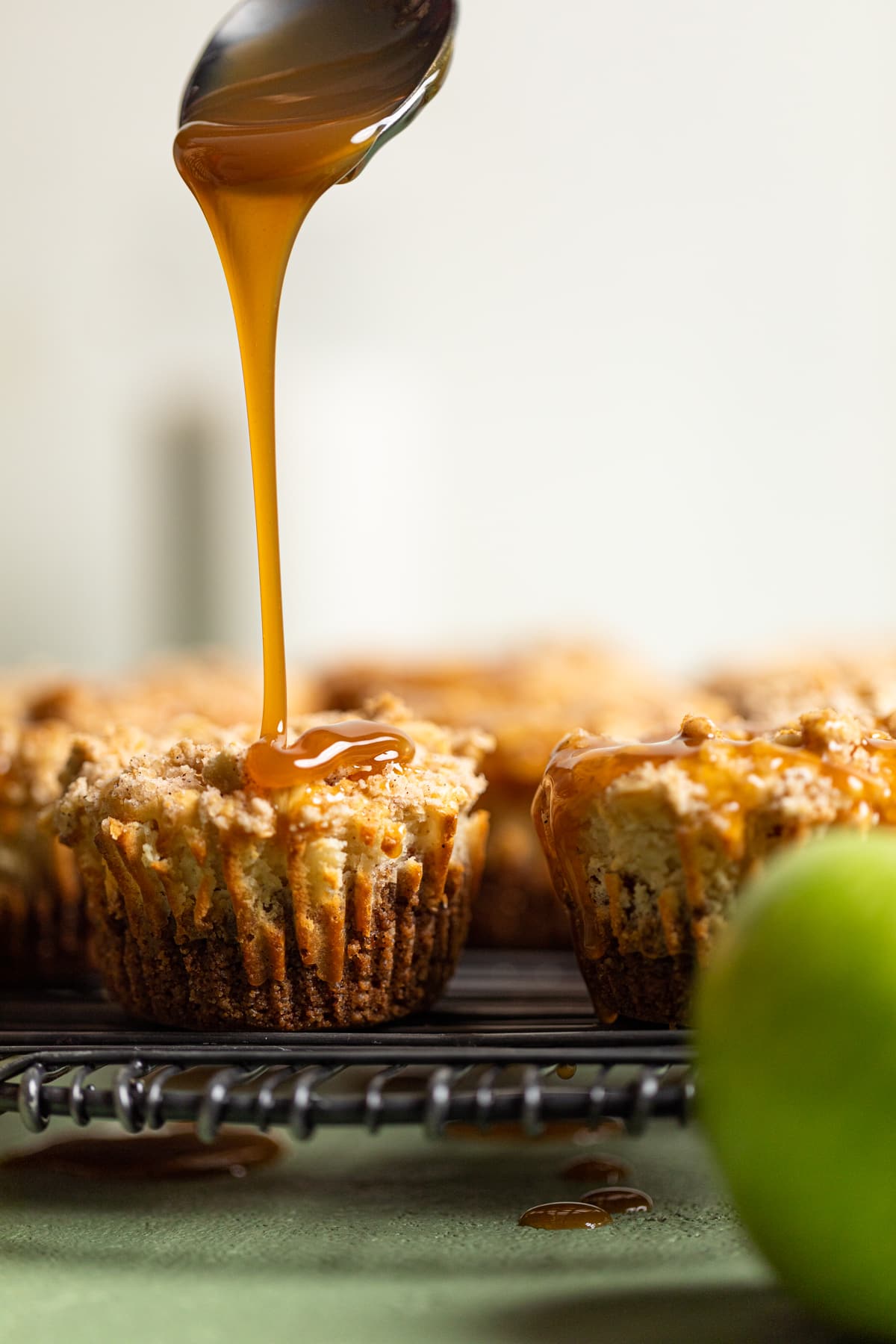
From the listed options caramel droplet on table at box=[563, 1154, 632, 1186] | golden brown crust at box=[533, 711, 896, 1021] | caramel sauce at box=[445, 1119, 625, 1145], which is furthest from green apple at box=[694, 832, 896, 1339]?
caramel sauce at box=[445, 1119, 625, 1145]

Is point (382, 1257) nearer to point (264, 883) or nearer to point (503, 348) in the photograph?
point (264, 883)

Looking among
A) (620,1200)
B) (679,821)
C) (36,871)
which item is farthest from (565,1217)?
(36,871)

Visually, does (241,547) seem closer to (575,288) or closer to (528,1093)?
(575,288)

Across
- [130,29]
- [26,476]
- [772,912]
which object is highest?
[130,29]

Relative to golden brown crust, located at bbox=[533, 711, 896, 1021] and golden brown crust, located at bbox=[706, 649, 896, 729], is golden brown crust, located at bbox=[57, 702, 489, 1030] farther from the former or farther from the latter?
golden brown crust, located at bbox=[706, 649, 896, 729]

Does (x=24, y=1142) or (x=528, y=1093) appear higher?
(x=528, y=1093)

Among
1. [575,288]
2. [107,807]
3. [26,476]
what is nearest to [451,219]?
[575,288]
